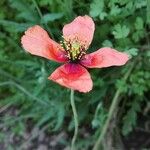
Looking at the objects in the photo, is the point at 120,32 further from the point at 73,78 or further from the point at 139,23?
the point at 73,78

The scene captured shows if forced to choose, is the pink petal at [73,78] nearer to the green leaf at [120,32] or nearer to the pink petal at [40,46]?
the pink petal at [40,46]

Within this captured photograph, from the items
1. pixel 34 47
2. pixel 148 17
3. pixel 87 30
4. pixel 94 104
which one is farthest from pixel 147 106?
pixel 34 47

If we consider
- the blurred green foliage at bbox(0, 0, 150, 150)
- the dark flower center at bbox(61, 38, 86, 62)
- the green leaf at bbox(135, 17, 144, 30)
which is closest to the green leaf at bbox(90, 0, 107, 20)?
the blurred green foliage at bbox(0, 0, 150, 150)

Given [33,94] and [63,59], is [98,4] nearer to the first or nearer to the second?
[63,59]

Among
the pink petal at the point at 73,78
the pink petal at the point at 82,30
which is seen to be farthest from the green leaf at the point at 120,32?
the pink petal at the point at 73,78

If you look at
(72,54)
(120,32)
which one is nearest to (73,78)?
(72,54)

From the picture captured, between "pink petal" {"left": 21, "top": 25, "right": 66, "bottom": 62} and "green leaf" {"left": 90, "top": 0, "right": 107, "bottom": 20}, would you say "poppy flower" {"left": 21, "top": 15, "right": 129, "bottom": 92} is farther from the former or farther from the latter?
"green leaf" {"left": 90, "top": 0, "right": 107, "bottom": 20}
